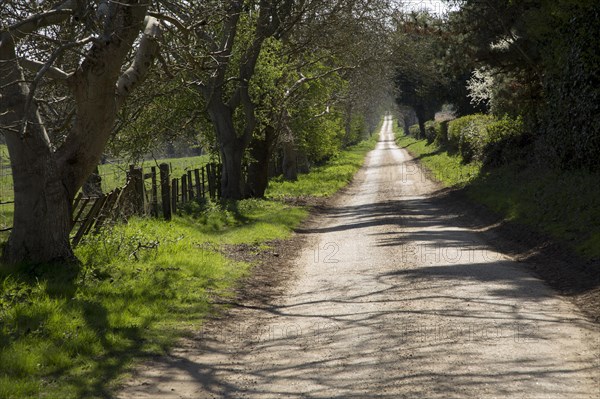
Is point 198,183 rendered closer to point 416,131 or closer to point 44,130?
point 44,130

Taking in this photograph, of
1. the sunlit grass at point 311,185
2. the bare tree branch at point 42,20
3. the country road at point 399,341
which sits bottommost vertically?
the sunlit grass at point 311,185

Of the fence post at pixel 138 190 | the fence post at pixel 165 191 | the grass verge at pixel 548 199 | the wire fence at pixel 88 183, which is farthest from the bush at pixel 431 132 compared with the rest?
the fence post at pixel 138 190

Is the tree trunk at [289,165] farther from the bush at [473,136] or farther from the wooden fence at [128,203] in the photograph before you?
the wooden fence at [128,203]

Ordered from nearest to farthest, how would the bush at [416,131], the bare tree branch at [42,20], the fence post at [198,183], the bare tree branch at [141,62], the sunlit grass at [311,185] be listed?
1. the bare tree branch at [42,20]
2. the bare tree branch at [141,62]
3. the fence post at [198,183]
4. the sunlit grass at [311,185]
5. the bush at [416,131]

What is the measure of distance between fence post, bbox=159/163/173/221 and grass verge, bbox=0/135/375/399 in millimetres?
1016

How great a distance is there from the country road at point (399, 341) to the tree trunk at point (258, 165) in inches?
569

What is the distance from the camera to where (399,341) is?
24.9 ft

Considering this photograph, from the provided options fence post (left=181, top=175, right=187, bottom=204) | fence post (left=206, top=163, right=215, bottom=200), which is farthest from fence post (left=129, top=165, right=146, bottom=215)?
fence post (left=206, top=163, right=215, bottom=200)

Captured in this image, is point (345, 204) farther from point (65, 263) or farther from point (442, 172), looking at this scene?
point (65, 263)

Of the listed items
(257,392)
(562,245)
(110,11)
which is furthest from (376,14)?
(257,392)

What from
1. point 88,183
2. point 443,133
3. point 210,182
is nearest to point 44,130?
point 88,183

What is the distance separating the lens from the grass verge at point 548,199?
13438mm

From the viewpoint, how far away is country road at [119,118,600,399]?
6191mm

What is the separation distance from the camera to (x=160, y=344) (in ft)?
26.5
